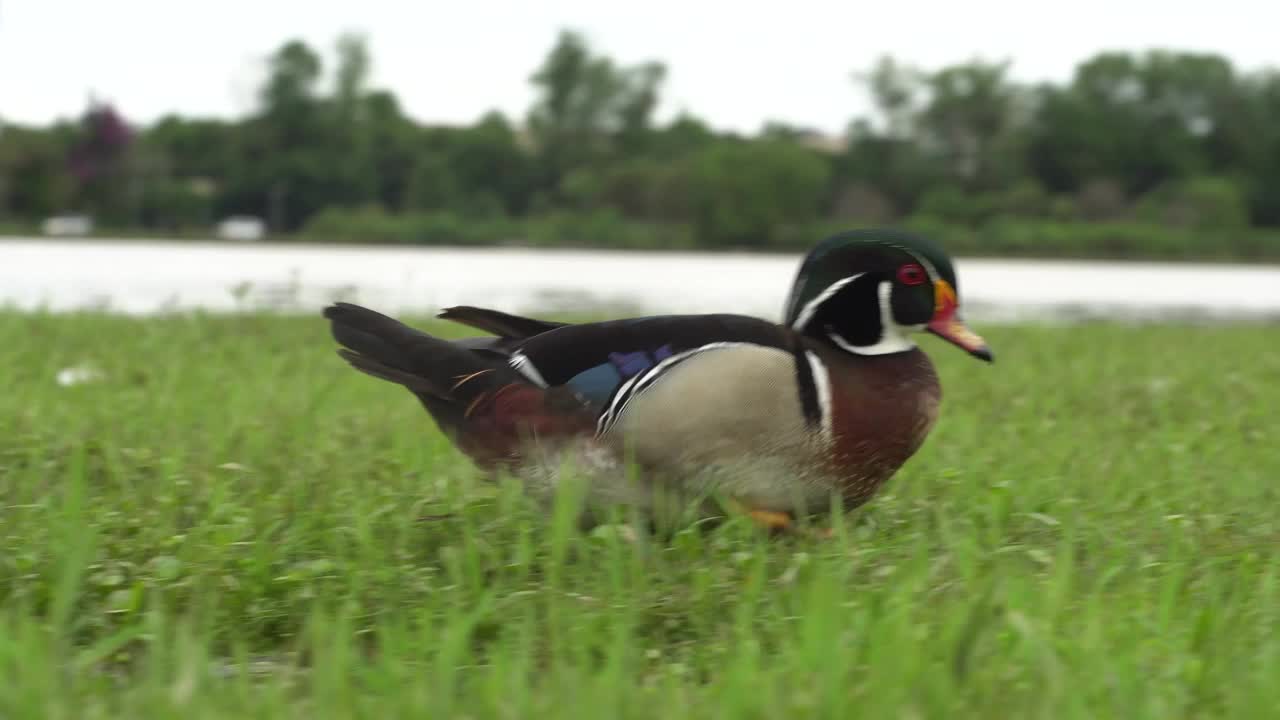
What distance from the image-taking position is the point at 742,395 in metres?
2.77

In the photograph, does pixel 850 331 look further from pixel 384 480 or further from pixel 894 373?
pixel 384 480

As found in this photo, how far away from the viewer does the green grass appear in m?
1.89

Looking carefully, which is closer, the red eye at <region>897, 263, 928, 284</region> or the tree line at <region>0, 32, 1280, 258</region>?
the red eye at <region>897, 263, 928, 284</region>

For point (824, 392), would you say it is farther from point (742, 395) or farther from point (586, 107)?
point (586, 107)

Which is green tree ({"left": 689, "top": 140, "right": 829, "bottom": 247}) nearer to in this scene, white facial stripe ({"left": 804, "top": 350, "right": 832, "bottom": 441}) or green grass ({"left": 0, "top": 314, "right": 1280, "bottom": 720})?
green grass ({"left": 0, "top": 314, "right": 1280, "bottom": 720})

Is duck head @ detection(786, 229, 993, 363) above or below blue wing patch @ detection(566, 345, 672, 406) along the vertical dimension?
above

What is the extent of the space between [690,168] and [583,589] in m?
50.2

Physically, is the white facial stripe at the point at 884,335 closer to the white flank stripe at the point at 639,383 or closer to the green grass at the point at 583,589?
the white flank stripe at the point at 639,383

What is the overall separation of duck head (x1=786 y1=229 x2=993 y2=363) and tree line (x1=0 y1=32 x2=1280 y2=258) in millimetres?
44103

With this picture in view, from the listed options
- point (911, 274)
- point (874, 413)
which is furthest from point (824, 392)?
point (911, 274)

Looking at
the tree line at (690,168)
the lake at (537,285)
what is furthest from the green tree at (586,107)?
the lake at (537,285)

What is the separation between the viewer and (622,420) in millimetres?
2822

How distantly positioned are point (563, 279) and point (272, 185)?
31.1m

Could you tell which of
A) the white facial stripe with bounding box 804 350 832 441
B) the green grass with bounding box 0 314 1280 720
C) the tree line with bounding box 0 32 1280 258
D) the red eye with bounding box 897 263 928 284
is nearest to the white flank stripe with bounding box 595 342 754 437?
the white facial stripe with bounding box 804 350 832 441
